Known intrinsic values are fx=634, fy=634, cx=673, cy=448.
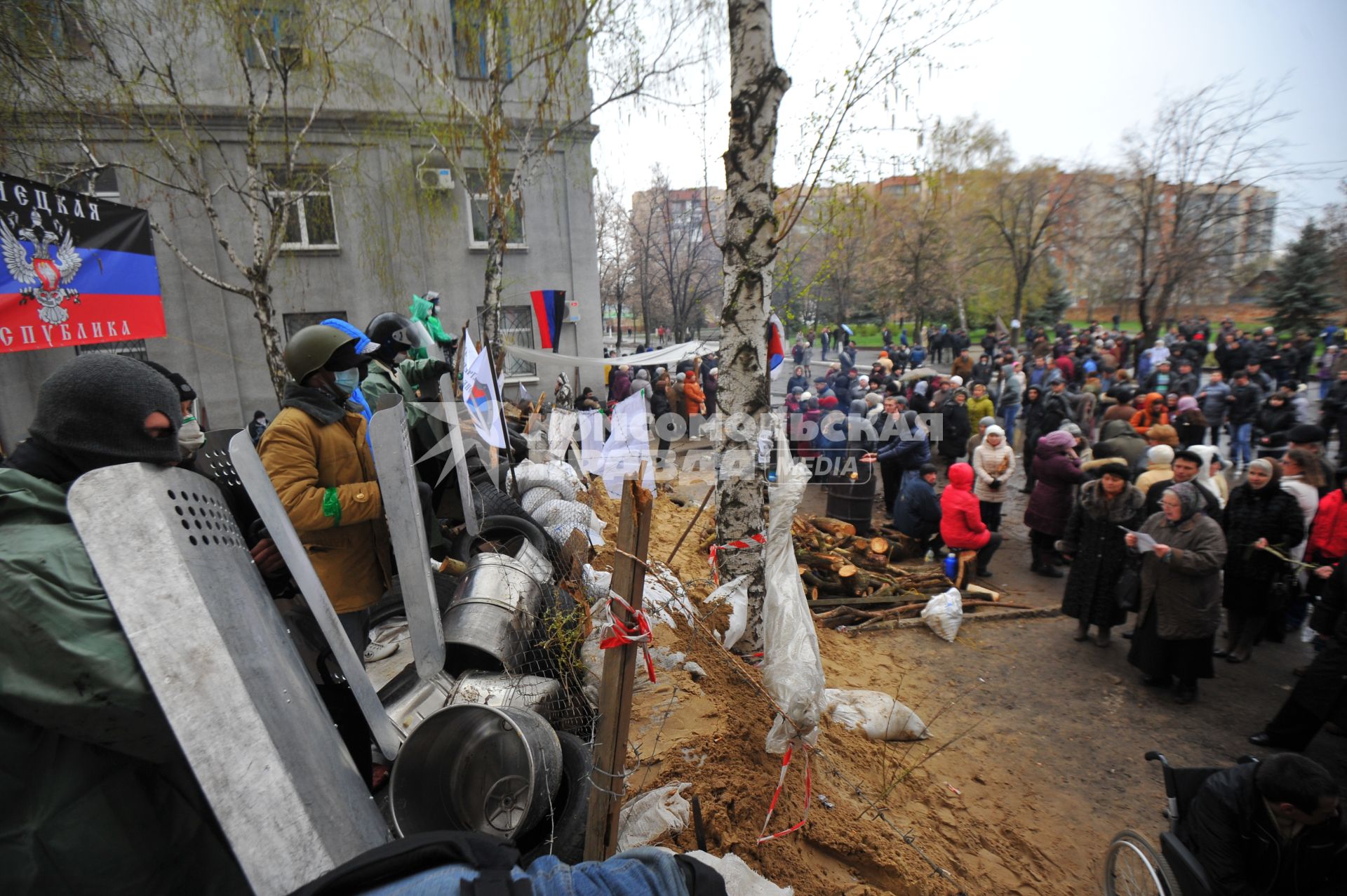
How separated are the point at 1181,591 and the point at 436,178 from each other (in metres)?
16.0

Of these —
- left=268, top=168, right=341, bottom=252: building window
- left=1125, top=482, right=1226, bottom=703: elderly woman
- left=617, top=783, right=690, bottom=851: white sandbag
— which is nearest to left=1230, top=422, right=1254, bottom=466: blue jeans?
left=1125, top=482, right=1226, bottom=703: elderly woman

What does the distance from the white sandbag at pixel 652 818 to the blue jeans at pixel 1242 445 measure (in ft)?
40.6

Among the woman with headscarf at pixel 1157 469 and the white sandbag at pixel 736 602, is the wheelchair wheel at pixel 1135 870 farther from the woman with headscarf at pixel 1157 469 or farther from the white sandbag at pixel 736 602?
the woman with headscarf at pixel 1157 469

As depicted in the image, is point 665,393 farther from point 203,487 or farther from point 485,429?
point 203,487

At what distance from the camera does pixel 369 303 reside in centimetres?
1573

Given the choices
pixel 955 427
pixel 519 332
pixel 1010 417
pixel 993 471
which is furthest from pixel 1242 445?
pixel 519 332

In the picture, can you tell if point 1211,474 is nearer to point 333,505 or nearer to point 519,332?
point 333,505

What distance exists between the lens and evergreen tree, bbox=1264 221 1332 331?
79.7 ft

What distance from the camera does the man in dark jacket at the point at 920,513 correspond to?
7.95 m

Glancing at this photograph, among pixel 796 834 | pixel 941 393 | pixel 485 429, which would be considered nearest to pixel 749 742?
pixel 796 834

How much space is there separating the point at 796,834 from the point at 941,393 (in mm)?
9058

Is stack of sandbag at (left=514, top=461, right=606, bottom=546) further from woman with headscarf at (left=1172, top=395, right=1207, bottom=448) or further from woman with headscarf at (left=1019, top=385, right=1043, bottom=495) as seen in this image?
woman with headscarf at (left=1172, top=395, right=1207, bottom=448)

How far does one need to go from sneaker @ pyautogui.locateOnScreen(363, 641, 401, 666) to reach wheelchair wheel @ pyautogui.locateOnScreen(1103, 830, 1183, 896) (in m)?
3.89

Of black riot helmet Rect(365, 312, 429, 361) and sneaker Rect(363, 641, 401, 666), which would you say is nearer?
sneaker Rect(363, 641, 401, 666)
